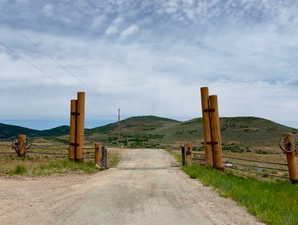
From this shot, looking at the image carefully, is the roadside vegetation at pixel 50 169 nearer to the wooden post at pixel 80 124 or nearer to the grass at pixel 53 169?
the grass at pixel 53 169

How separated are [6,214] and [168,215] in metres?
3.47

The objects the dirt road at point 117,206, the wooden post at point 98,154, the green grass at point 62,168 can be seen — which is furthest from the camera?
the wooden post at point 98,154

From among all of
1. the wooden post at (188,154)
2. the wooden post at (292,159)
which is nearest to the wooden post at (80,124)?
the wooden post at (188,154)

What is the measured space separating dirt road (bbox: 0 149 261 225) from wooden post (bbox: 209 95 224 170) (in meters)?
5.29

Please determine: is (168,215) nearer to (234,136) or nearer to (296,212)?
(296,212)

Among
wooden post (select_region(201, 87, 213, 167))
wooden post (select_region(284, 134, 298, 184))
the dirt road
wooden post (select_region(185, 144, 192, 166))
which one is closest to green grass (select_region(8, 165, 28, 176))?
the dirt road

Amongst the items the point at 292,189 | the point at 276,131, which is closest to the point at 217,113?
the point at 292,189

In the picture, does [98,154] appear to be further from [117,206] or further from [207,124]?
[117,206]

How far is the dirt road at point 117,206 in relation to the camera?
5051 millimetres

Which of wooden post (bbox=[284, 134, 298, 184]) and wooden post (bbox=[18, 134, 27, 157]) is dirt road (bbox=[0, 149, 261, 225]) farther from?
wooden post (bbox=[18, 134, 27, 157])

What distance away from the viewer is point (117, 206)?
601 centimetres

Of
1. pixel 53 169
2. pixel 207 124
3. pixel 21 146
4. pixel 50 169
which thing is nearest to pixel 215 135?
pixel 207 124

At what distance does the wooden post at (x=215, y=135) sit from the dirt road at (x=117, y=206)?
17.4 ft

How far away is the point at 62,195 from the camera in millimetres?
7355
